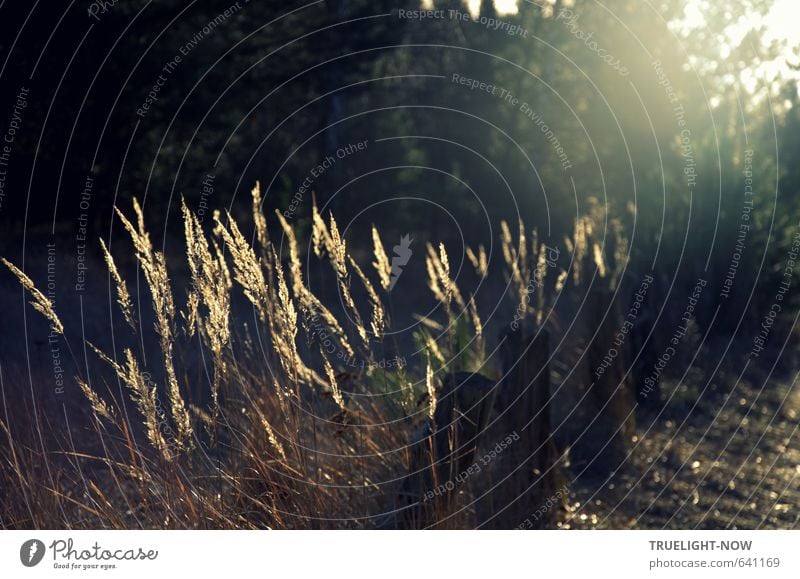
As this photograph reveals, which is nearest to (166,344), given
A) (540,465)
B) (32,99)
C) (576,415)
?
(540,465)

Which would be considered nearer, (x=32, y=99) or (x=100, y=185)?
(x=32, y=99)

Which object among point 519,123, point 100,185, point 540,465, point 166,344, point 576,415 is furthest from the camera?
point 519,123

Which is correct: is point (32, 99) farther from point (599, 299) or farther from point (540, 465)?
point (540, 465)

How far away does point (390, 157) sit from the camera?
1503 centimetres

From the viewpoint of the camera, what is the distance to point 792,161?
10.2 m

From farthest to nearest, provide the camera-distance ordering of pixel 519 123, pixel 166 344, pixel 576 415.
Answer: pixel 519 123 < pixel 576 415 < pixel 166 344

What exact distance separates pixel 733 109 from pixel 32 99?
6.72 meters

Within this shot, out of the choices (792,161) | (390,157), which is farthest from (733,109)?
(390,157)

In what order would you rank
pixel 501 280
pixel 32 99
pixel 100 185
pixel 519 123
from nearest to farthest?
pixel 32 99, pixel 100 185, pixel 501 280, pixel 519 123

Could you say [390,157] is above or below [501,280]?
above

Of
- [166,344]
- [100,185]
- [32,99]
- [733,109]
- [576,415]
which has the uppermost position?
[733,109]

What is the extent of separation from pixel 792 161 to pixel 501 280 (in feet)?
14.7
